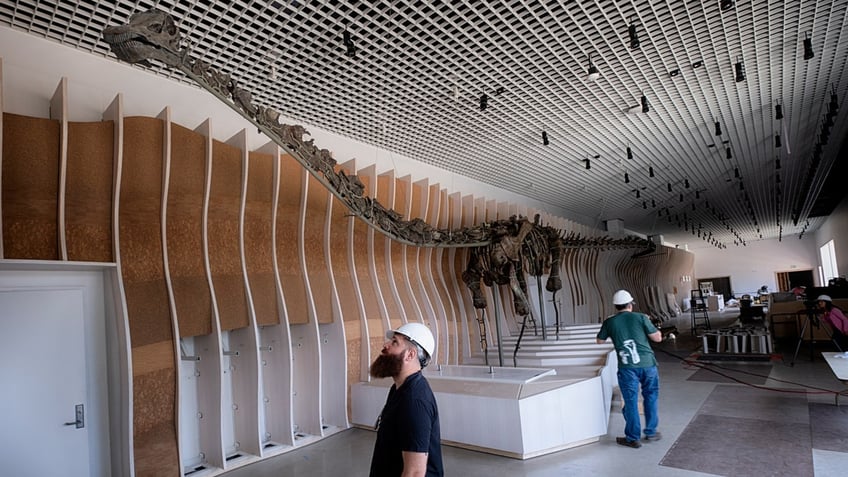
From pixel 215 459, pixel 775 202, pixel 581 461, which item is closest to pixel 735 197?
pixel 775 202

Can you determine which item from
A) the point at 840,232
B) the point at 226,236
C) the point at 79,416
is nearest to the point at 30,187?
the point at 226,236

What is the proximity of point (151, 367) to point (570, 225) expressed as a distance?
12.0m

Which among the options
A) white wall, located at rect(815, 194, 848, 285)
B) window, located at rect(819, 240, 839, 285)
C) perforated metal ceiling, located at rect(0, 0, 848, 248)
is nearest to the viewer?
perforated metal ceiling, located at rect(0, 0, 848, 248)

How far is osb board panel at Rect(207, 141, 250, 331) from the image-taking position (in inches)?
221

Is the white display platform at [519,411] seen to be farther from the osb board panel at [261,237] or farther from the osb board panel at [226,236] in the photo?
the osb board panel at [226,236]

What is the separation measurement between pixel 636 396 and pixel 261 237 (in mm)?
4978

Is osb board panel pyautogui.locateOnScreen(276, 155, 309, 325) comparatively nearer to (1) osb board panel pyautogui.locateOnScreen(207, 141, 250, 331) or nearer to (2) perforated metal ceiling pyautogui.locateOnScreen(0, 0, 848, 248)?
(1) osb board panel pyautogui.locateOnScreen(207, 141, 250, 331)

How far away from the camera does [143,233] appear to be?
499 cm

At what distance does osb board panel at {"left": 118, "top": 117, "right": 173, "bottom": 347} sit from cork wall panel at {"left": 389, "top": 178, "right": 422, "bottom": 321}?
12.4 feet

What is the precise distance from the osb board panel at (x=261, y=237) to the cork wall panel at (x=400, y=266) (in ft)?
7.81

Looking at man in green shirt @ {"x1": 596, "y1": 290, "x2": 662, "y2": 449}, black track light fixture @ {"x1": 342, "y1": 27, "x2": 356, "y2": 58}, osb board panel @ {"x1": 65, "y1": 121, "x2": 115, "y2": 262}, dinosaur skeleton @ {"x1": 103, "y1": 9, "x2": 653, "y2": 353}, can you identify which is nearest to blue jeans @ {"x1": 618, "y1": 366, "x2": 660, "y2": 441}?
man in green shirt @ {"x1": 596, "y1": 290, "x2": 662, "y2": 449}

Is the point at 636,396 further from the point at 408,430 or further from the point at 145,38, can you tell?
the point at 145,38

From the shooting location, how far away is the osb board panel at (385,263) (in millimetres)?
7781

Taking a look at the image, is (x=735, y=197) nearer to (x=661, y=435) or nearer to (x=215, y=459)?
(x=661, y=435)
